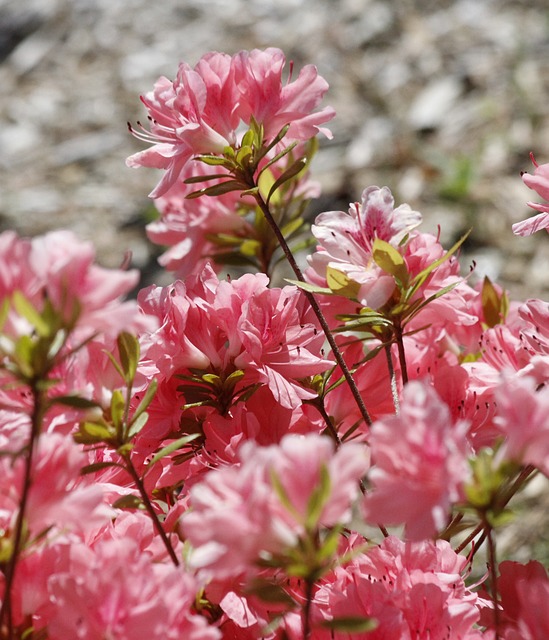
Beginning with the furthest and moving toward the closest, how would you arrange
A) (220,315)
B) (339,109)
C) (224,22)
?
(224,22)
(339,109)
(220,315)

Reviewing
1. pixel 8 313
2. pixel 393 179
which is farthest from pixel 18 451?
pixel 393 179

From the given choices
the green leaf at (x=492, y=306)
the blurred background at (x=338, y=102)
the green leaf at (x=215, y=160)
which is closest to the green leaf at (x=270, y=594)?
the green leaf at (x=215, y=160)

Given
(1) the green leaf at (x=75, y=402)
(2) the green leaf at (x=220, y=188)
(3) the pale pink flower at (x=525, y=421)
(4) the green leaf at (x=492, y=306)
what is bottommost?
(4) the green leaf at (x=492, y=306)

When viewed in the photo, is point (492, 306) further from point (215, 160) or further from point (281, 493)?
point (281, 493)

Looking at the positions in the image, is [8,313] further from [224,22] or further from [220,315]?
[224,22]

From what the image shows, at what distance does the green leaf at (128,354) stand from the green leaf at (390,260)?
0.21 meters

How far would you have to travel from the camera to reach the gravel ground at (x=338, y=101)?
9.50 ft

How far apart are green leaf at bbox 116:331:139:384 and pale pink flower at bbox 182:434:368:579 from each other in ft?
0.56

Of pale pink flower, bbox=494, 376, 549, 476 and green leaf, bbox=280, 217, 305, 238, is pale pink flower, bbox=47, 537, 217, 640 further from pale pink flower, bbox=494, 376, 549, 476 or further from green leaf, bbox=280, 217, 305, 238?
green leaf, bbox=280, 217, 305, 238

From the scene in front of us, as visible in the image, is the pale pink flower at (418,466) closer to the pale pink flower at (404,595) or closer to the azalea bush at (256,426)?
the azalea bush at (256,426)

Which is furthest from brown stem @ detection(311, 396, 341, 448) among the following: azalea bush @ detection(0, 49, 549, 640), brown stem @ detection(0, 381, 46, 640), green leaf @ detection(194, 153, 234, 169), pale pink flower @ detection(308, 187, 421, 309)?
brown stem @ detection(0, 381, 46, 640)

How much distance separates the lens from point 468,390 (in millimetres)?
798

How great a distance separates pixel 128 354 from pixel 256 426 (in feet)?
0.43

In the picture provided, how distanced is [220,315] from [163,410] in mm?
89
